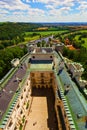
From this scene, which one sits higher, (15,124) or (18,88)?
(18,88)

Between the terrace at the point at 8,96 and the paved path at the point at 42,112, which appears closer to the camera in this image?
the terrace at the point at 8,96

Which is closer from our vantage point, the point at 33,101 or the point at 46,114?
the point at 46,114

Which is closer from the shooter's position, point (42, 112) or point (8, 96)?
point (8, 96)

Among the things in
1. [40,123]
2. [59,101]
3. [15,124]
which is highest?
[59,101]

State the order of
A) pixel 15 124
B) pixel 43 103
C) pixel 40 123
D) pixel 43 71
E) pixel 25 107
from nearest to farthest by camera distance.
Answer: pixel 15 124, pixel 40 123, pixel 25 107, pixel 43 103, pixel 43 71

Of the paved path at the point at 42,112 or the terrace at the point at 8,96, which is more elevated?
the terrace at the point at 8,96

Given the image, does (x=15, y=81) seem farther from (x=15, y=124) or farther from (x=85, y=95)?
(x=85, y=95)

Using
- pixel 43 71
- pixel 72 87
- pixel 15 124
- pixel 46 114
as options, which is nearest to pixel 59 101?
pixel 72 87

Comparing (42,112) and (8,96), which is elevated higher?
(8,96)

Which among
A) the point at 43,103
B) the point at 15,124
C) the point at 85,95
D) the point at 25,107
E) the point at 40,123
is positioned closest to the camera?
the point at 15,124

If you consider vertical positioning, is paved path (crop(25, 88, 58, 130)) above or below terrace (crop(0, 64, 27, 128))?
below

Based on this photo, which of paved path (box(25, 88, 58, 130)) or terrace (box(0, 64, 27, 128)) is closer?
terrace (box(0, 64, 27, 128))
